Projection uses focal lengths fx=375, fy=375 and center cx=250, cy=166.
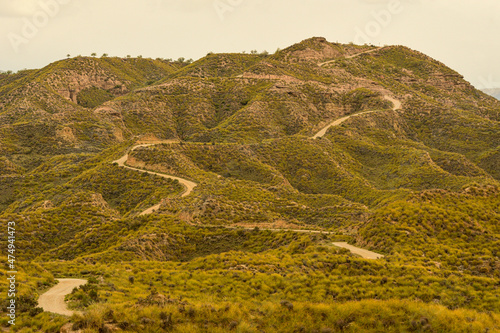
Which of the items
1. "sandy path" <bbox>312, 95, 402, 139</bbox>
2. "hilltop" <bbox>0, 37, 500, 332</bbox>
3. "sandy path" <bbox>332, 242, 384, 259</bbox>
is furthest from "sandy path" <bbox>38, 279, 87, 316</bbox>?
"sandy path" <bbox>312, 95, 402, 139</bbox>

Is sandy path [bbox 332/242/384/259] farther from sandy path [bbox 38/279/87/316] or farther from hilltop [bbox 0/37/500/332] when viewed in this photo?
sandy path [bbox 38/279/87/316]

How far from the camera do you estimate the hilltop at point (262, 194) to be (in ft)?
70.8

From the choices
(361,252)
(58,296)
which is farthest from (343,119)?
(58,296)

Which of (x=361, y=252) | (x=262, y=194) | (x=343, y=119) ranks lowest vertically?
(x=361, y=252)

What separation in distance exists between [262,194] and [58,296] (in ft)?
114

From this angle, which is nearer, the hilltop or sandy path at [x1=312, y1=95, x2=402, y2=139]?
the hilltop

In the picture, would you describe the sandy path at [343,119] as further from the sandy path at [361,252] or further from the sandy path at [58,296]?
the sandy path at [58,296]

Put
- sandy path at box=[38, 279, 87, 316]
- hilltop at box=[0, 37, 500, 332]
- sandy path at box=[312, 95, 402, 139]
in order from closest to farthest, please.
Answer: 1. sandy path at box=[38, 279, 87, 316]
2. hilltop at box=[0, 37, 500, 332]
3. sandy path at box=[312, 95, 402, 139]

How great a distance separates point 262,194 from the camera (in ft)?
173

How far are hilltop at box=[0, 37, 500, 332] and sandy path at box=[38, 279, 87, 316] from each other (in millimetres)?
834

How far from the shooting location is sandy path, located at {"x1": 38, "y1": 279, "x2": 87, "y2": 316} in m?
18.6

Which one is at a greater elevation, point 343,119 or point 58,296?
point 343,119

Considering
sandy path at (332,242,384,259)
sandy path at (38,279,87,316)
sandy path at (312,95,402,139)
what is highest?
sandy path at (312,95,402,139)

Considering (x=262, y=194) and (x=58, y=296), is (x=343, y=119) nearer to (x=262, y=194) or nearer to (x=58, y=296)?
(x=262, y=194)
